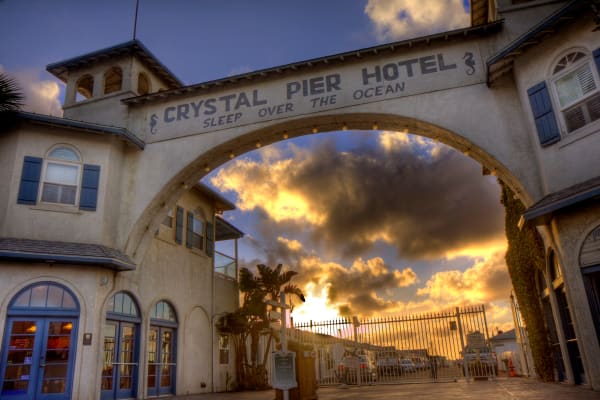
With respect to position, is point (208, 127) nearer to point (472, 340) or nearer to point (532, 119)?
point (532, 119)

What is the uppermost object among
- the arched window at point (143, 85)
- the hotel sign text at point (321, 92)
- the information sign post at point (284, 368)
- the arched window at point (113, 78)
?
the arched window at point (113, 78)

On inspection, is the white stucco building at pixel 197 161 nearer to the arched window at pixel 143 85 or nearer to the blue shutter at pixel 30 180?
the blue shutter at pixel 30 180

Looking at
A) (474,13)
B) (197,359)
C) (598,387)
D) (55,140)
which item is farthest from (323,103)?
(197,359)

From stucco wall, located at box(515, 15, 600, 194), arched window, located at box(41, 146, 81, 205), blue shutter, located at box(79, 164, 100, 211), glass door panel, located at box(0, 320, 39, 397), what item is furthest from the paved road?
arched window, located at box(41, 146, 81, 205)

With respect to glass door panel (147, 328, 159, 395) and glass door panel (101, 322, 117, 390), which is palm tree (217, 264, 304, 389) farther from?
glass door panel (101, 322, 117, 390)

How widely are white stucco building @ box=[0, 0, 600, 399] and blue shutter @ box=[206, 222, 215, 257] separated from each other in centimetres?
269

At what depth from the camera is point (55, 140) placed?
535 inches

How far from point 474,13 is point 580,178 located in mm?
8574

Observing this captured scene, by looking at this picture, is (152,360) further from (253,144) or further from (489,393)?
(489,393)

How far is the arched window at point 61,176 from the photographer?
1319 cm

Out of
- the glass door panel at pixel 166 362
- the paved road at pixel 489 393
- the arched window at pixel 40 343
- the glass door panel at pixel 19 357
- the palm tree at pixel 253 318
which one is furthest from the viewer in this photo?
the palm tree at pixel 253 318

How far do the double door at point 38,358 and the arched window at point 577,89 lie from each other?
1324cm

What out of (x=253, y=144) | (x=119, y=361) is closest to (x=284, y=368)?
(x=119, y=361)

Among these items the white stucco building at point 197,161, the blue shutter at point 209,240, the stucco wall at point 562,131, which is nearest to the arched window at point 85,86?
the white stucco building at point 197,161
